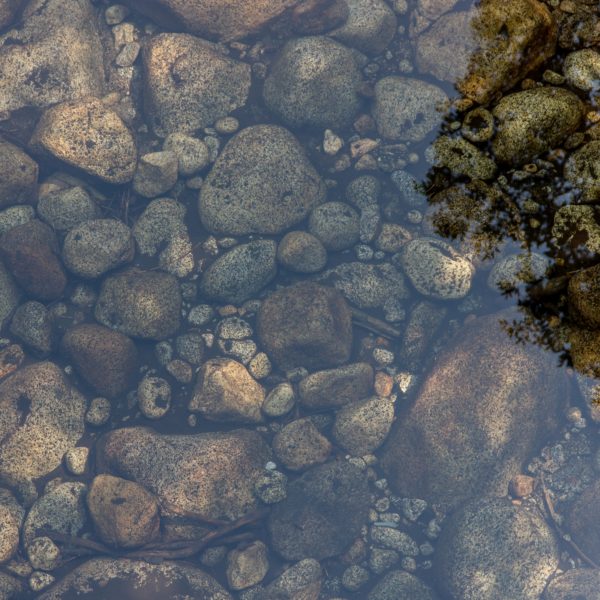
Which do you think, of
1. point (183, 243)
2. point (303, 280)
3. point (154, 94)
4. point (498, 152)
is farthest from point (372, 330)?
point (154, 94)

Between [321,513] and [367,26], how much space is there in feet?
31.9

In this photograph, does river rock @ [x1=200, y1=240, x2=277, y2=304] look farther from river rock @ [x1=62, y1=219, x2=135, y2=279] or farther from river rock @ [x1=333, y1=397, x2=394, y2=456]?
river rock @ [x1=333, y1=397, x2=394, y2=456]

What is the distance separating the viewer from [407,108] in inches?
412

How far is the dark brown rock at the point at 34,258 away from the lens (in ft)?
30.9

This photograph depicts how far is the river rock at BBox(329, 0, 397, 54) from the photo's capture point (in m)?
10.8

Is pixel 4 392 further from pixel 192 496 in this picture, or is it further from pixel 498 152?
pixel 498 152

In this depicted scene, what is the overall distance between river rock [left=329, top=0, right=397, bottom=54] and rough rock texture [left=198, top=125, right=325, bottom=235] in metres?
2.66

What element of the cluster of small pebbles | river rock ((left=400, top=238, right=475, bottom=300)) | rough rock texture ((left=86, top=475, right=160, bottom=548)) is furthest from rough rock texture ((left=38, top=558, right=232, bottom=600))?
river rock ((left=400, top=238, right=475, bottom=300))

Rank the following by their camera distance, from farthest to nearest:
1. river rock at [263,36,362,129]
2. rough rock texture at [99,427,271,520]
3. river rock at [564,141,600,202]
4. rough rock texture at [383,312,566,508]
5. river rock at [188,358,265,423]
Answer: river rock at [263,36,362,129]
rough rock texture at [383,312,566,508]
river rock at [188,358,265,423]
rough rock texture at [99,427,271,520]
river rock at [564,141,600,202]

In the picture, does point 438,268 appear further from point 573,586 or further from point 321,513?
point 573,586

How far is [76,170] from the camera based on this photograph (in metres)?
10.2

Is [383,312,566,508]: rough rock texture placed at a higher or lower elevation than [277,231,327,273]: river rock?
lower

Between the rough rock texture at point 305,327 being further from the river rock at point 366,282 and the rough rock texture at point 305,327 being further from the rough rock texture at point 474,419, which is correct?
the rough rock texture at point 474,419

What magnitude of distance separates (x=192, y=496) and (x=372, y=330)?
181 inches
